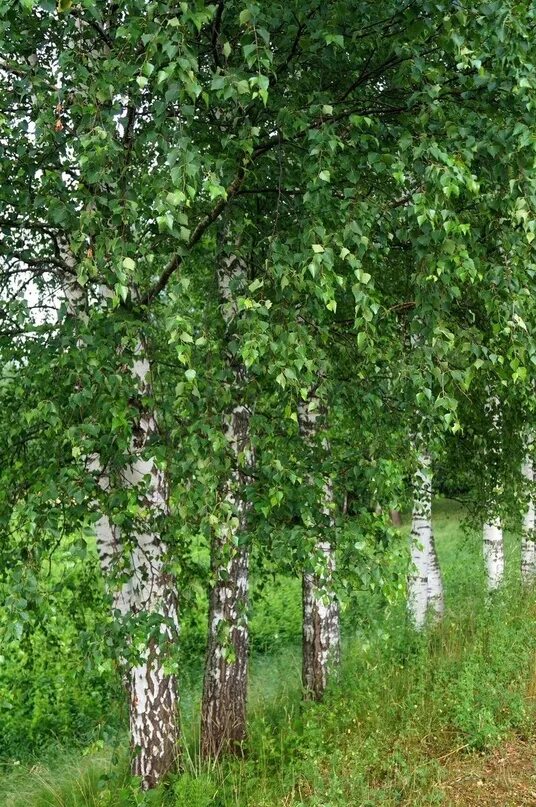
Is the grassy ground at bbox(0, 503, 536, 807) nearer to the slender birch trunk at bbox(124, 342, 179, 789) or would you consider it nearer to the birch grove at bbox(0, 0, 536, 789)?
the slender birch trunk at bbox(124, 342, 179, 789)

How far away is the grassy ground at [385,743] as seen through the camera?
5832 millimetres

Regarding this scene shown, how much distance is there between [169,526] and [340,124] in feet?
9.27

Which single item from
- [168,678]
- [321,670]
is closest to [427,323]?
[168,678]

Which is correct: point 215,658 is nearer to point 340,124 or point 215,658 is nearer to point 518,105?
point 340,124

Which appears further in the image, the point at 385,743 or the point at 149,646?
the point at 385,743

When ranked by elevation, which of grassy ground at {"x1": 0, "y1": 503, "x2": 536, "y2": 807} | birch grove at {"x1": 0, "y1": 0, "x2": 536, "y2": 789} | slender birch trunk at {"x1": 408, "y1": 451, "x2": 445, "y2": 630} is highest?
birch grove at {"x1": 0, "y1": 0, "x2": 536, "y2": 789}

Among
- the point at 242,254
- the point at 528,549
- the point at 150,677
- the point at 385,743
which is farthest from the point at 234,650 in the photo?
the point at 528,549

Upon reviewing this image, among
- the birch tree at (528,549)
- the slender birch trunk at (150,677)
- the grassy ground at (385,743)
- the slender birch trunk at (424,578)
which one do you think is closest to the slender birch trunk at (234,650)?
the grassy ground at (385,743)

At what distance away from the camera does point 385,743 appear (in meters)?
6.51

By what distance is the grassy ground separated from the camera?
5.83 metres

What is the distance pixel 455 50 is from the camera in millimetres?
4137

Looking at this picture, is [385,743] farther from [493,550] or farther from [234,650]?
[493,550]

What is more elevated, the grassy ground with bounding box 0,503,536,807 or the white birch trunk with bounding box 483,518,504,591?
the white birch trunk with bounding box 483,518,504,591

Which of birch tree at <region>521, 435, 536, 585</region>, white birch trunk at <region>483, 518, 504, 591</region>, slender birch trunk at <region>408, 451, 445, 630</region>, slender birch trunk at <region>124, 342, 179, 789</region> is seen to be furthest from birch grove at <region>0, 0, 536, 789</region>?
white birch trunk at <region>483, 518, 504, 591</region>
